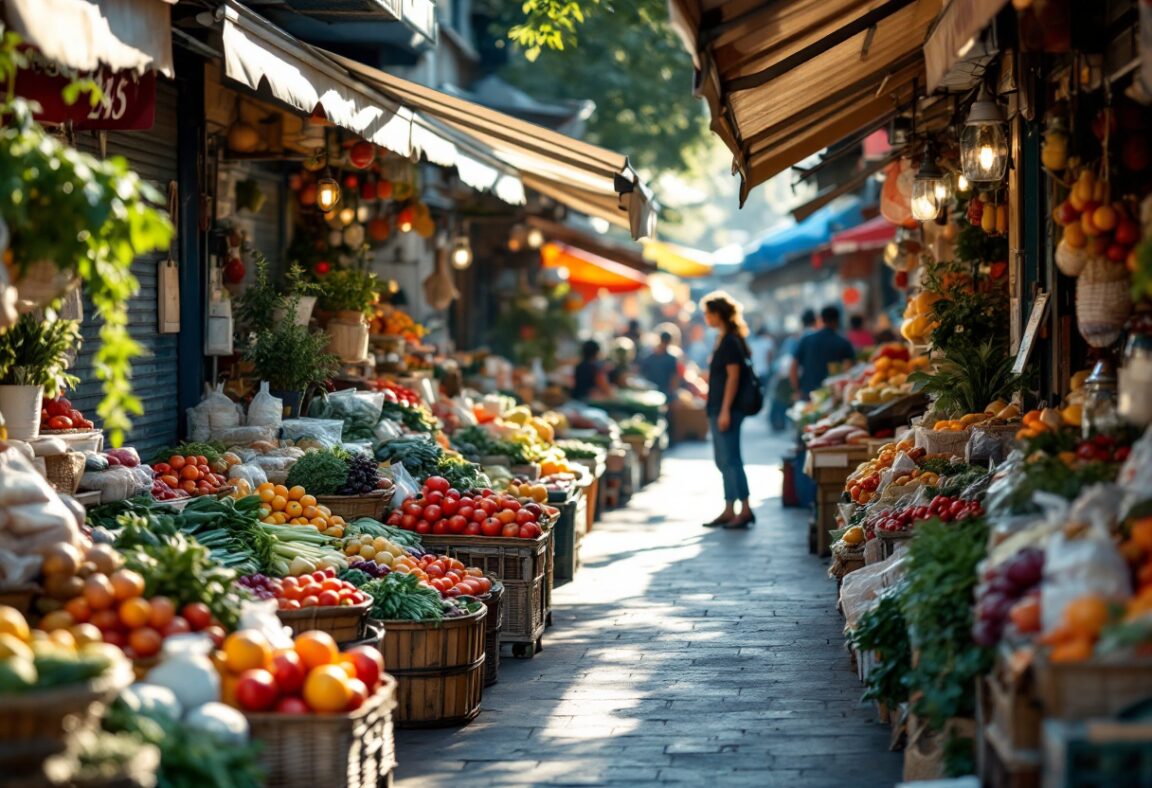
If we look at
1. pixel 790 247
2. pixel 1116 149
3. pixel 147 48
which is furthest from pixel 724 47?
pixel 790 247

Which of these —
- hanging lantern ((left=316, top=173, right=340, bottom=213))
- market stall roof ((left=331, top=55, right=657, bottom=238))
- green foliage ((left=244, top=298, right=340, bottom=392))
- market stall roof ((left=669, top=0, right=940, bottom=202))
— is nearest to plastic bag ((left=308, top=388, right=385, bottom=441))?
green foliage ((left=244, top=298, right=340, bottom=392))

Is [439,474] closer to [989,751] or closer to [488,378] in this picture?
[989,751]

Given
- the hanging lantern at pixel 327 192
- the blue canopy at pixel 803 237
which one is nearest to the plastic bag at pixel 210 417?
the hanging lantern at pixel 327 192

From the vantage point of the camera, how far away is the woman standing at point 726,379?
15.1 m

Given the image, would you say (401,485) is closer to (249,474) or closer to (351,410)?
(249,474)

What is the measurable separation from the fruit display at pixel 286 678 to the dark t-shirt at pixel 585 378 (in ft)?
53.0

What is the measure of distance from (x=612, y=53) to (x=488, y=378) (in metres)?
8.86

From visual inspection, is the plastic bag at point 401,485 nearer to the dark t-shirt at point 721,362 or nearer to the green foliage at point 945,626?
the green foliage at point 945,626

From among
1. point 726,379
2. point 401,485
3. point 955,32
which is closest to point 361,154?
point 401,485

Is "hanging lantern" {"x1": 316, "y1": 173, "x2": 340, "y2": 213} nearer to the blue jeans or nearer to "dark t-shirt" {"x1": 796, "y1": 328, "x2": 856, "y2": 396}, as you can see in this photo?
the blue jeans

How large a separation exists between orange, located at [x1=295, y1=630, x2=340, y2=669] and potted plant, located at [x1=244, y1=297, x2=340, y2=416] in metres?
5.29

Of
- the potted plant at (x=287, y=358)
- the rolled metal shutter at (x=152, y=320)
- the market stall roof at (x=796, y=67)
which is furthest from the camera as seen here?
the potted plant at (x=287, y=358)

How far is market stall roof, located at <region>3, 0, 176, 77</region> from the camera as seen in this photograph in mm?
5477


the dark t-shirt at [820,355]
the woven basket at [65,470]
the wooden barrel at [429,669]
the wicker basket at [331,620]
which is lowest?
the wooden barrel at [429,669]
